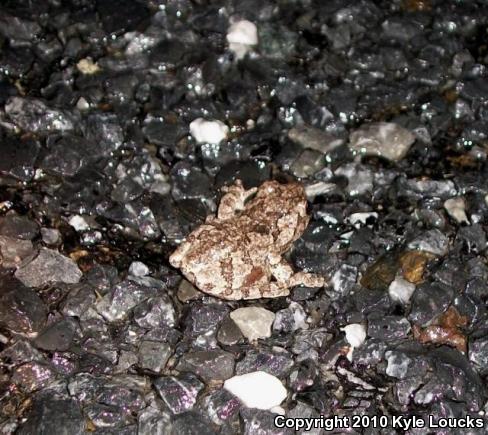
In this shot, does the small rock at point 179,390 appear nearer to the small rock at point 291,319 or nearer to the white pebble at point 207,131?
the small rock at point 291,319

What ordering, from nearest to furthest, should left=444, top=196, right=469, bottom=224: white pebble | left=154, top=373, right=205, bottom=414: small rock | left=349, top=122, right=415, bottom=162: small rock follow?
left=154, top=373, right=205, bottom=414: small rock < left=444, top=196, right=469, bottom=224: white pebble < left=349, top=122, right=415, bottom=162: small rock

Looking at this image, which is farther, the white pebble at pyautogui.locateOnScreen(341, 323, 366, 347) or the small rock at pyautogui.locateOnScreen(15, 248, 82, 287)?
the small rock at pyautogui.locateOnScreen(15, 248, 82, 287)

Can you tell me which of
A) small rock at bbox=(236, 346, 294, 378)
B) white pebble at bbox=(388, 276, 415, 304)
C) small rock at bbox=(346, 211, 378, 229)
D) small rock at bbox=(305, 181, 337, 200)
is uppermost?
small rock at bbox=(305, 181, 337, 200)

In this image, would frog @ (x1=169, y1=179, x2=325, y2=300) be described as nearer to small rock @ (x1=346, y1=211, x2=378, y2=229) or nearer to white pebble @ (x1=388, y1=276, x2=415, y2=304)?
small rock @ (x1=346, y1=211, x2=378, y2=229)

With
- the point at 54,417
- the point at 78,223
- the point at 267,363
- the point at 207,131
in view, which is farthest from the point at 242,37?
the point at 54,417

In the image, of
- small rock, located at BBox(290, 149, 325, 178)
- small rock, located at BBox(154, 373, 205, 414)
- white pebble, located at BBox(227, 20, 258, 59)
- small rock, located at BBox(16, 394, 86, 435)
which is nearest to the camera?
small rock, located at BBox(16, 394, 86, 435)

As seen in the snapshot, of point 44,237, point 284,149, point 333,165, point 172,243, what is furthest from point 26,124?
point 333,165

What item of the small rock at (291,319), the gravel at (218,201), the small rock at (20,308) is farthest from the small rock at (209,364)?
the small rock at (20,308)

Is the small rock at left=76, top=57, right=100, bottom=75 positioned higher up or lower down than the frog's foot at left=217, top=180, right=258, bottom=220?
higher up

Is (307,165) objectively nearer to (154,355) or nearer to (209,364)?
(209,364)

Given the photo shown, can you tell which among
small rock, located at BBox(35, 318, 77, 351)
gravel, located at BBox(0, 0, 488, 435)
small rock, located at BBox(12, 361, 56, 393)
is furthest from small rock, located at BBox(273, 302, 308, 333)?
small rock, located at BBox(12, 361, 56, 393)
